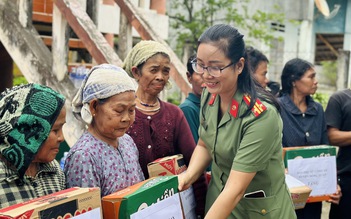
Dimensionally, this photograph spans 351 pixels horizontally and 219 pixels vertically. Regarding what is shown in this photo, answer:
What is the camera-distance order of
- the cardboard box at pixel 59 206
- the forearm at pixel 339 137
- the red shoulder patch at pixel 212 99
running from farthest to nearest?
the forearm at pixel 339 137 < the red shoulder patch at pixel 212 99 < the cardboard box at pixel 59 206

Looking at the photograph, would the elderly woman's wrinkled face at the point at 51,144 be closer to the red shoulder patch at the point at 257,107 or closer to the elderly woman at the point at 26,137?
the elderly woman at the point at 26,137

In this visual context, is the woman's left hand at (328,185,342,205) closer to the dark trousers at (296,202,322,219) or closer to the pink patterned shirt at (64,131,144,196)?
the dark trousers at (296,202,322,219)

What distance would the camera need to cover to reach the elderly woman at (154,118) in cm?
299

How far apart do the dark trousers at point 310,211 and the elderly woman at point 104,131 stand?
5.98ft

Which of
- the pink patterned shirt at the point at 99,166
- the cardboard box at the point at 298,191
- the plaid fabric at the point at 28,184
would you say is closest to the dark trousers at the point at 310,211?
the cardboard box at the point at 298,191

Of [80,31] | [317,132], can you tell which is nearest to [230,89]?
[317,132]

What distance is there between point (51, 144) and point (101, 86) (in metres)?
0.38

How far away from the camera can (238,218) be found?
2.75 meters

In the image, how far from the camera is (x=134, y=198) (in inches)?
84.6

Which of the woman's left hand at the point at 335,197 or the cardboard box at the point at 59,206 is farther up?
the cardboard box at the point at 59,206

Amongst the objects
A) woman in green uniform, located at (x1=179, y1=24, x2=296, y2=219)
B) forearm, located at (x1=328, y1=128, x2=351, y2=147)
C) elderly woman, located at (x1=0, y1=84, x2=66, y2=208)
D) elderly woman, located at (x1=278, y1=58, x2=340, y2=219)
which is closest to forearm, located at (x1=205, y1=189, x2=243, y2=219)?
woman in green uniform, located at (x1=179, y1=24, x2=296, y2=219)

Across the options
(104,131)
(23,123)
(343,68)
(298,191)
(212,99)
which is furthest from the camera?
(343,68)

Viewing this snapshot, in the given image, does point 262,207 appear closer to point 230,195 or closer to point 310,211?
point 230,195

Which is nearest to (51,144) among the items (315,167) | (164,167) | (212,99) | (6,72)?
(164,167)
